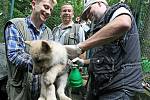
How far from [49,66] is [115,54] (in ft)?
2.81

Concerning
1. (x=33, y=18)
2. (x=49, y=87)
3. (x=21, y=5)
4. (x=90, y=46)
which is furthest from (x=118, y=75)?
(x=21, y=5)

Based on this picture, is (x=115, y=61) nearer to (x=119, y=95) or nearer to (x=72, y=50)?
(x=119, y=95)

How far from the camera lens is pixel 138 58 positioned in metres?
3.67

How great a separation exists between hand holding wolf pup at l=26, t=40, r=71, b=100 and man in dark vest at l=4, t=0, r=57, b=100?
635 millimetres

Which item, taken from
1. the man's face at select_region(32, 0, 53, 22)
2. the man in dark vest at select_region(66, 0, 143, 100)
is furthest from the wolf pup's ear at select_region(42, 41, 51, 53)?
the man's face at select_region(32, 0, 53, 22)

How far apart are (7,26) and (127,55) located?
141 centimetres

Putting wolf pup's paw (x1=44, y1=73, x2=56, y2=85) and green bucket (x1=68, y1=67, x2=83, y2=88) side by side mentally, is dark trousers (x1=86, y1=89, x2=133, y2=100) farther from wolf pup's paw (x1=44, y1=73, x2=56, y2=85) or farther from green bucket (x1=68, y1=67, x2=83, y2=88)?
wolf pup's paw (x1=44, y1=73, x2=56, y2=85)

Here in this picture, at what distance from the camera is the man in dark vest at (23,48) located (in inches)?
151

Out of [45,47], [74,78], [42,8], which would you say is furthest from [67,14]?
[45,47]

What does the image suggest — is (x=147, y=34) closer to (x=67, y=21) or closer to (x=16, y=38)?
(x=67, y=21)

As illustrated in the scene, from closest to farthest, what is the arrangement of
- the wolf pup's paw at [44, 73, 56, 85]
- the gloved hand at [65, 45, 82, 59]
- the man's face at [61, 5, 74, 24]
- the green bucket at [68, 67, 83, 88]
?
the wolf pup's paw at [44, 73, 56, 85] → the gloved hand at [65, 45, 82, 59] → the green bucket at [68, 67, 83, 88] → the man's face at [61, 5, 74, 24]

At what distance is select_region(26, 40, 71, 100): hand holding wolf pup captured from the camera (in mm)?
2879

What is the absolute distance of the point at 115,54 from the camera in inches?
140

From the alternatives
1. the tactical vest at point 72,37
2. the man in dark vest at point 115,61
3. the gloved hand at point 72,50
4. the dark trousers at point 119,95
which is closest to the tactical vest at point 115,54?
the man in dark vest at point 115,61
